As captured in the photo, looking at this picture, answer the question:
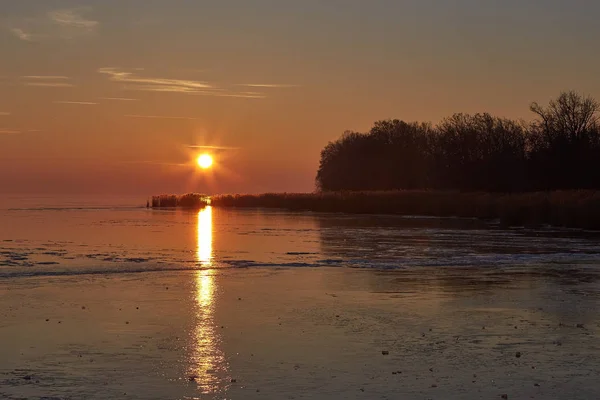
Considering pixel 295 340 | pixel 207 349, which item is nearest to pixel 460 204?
pixel 295 340

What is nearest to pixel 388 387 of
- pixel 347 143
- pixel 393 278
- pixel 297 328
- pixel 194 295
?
pixel 297 328

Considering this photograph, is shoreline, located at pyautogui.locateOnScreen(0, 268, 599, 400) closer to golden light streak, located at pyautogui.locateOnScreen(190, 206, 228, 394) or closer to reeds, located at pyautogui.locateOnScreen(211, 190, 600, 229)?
golden light streak, located at pyautogui.locateOnScreen(190, 206, 228, 394)

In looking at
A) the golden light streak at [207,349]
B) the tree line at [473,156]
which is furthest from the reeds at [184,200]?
the golden light streak at [207,349]

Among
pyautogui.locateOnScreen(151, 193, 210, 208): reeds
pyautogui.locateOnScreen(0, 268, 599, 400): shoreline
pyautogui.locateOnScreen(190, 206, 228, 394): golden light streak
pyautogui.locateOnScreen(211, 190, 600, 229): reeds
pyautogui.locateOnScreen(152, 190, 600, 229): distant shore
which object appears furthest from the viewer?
pyautogui.locateOnScreen(151, 193, 210, 208): reeds

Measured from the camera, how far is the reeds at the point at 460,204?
47.0 meters

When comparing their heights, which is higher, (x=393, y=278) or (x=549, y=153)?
(x=549, y=153)

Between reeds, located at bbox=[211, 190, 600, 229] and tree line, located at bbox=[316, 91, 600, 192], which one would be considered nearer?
reeds, located at bbox=[211, 190, 600, 229]

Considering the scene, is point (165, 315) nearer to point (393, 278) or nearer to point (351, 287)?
point (351, 287)

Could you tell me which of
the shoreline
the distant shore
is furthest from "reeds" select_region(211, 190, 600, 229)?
the shoreline

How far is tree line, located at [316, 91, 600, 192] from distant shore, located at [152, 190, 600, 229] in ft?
23.7

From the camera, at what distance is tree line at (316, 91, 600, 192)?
73.2 metres

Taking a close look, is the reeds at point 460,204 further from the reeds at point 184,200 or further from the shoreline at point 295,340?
the shoreline at point 295,340

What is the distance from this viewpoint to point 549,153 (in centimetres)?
7456

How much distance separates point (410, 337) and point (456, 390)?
308 cm
